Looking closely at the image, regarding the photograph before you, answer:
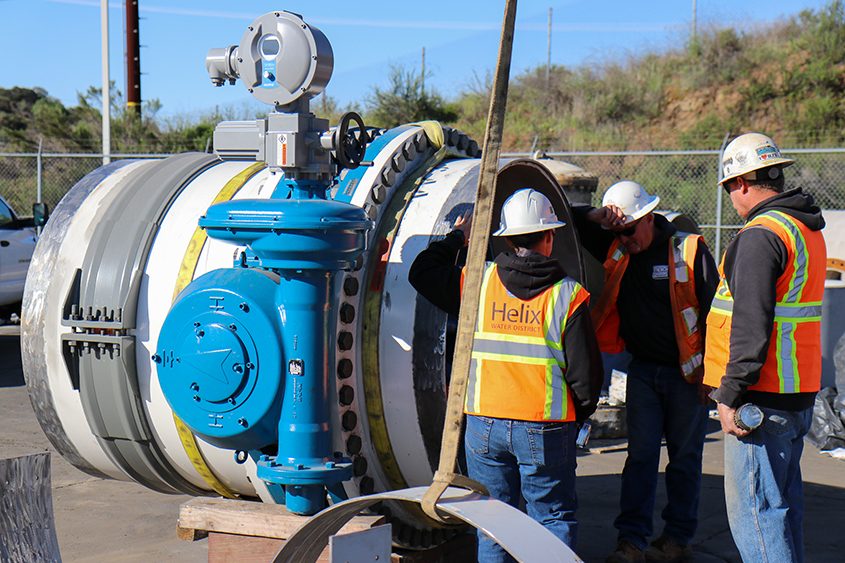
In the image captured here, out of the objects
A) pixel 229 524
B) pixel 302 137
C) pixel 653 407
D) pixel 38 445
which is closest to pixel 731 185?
pixel 653 407

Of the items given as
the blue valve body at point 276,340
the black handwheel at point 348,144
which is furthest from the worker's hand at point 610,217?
the blue valve body at point 276,340

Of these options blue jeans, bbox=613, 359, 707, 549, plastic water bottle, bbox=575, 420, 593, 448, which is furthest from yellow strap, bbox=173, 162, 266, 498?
blue jeans, bbox=613, 359, 707, 549

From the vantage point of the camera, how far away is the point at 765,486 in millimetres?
3871

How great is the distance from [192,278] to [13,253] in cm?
769

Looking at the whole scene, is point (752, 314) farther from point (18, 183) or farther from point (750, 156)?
point (18, 183)

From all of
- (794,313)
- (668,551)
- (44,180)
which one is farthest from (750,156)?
(44,180)

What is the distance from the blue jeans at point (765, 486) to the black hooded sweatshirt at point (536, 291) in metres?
0.59

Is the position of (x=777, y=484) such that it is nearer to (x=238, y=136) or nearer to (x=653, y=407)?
(x=653, y=407)

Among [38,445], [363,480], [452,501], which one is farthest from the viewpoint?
[38,445]

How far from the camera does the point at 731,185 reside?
13.7 feet

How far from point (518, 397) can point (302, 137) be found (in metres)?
1.22

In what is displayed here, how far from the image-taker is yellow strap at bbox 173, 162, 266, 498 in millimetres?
4191

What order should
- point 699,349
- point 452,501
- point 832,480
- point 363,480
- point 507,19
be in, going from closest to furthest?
point 507,19 < point 452,501 < point 363,480 < point 699,349 < point 832,480

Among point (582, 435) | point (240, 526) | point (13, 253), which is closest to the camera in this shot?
point (240, 526)
